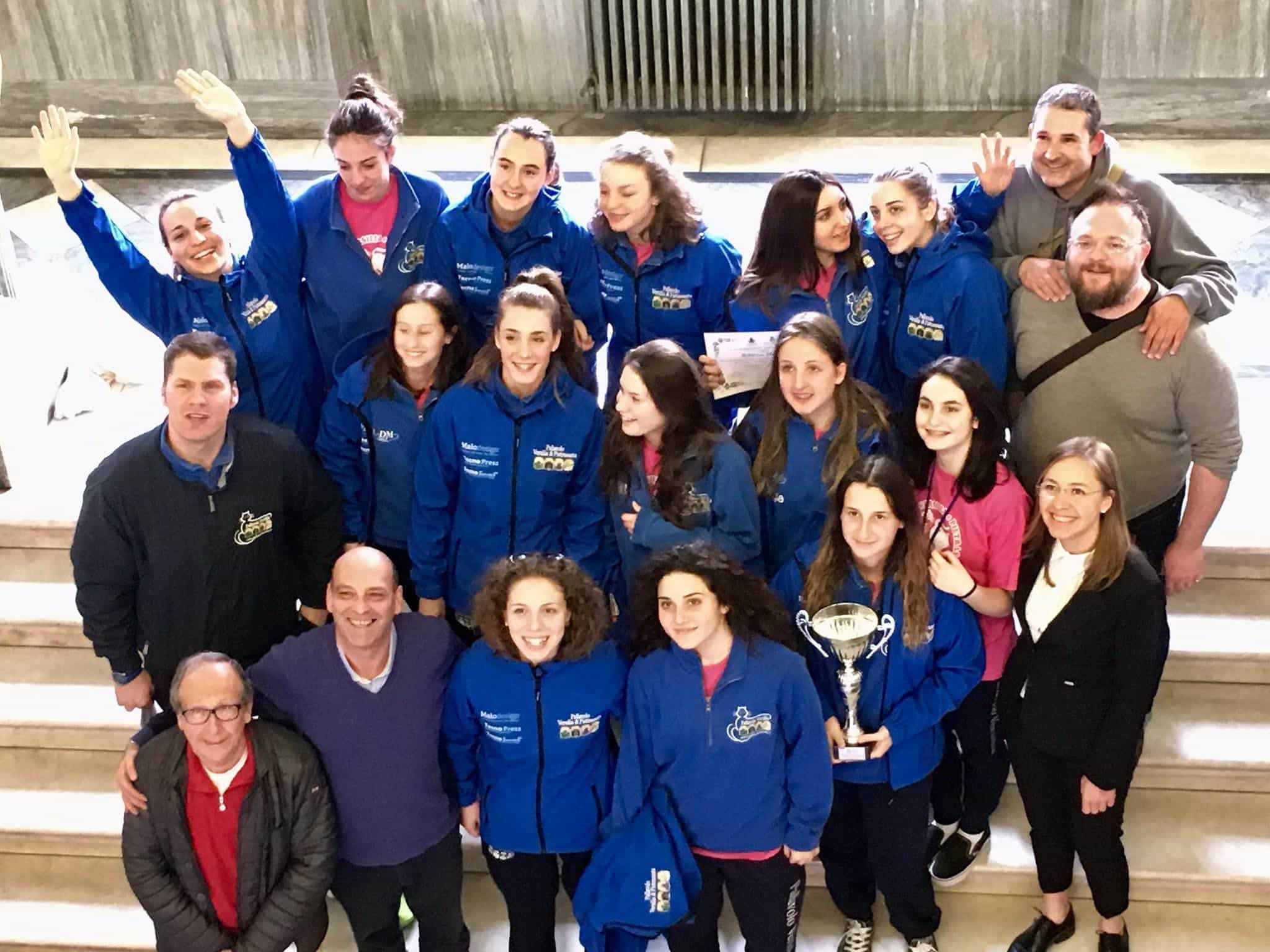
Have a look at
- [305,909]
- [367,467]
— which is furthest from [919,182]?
[305,909]

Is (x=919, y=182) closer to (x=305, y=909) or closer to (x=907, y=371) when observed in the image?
(x=907, y=371)

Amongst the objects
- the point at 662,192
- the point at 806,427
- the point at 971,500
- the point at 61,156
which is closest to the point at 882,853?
the point at 971,500

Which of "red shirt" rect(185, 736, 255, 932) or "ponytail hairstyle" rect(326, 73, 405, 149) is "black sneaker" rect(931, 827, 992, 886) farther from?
"ponytail hairstyle" rect(326, 73, 405, 149)

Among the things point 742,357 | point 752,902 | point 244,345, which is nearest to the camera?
point 752,902

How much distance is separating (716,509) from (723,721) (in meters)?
0.53

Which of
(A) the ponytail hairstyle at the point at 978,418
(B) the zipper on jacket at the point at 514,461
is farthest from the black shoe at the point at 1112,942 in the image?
(B) the zipper on jacket at the point at 514,461

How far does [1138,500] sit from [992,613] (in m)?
0.56

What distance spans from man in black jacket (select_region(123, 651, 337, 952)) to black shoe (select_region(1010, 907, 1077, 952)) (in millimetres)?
1763

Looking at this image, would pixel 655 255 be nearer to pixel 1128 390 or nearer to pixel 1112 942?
pixel 1128 390

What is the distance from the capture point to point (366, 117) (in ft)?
12.2

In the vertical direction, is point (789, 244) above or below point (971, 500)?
above

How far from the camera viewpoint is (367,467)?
379 centimetres

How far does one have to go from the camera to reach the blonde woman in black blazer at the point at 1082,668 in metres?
3.16

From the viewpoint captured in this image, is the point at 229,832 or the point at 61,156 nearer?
the point at 229,832
